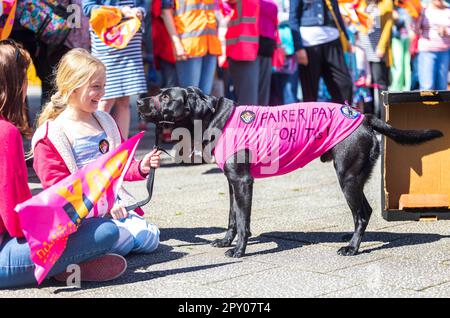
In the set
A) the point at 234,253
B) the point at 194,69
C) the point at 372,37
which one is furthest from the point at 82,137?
the point at 372,37

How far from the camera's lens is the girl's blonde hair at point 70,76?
4.25 metres

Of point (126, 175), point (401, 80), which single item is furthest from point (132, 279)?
point (401, 80)

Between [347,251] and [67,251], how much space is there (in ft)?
5.13

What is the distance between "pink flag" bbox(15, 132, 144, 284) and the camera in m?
3.63

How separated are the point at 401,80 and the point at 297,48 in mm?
6985

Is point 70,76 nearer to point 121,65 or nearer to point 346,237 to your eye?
point 346,237

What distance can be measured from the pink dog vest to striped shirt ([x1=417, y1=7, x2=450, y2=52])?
14.1 ft

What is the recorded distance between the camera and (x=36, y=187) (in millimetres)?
6492

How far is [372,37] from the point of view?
9781mm

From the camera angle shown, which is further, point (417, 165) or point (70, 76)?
point (417, 165)

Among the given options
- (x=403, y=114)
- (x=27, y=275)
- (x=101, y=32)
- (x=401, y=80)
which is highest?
(x=101, y=32)

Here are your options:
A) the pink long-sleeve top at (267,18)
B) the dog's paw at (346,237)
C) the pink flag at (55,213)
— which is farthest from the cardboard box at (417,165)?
the pink long-sleeve top at (267,18)
